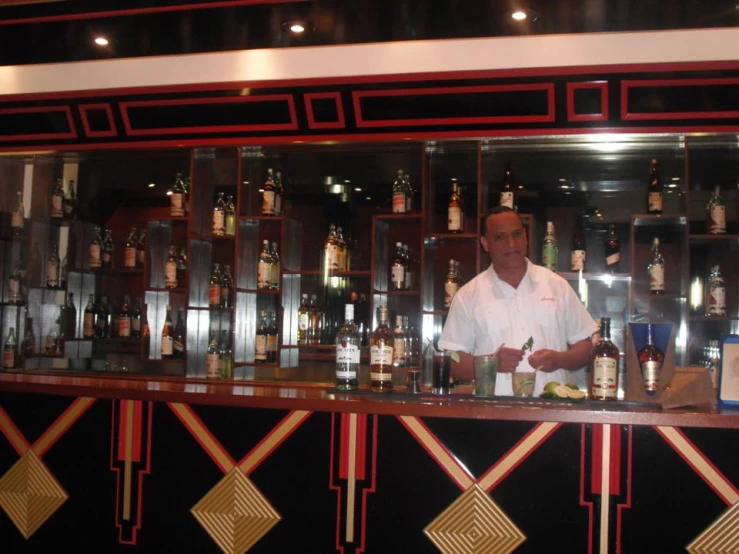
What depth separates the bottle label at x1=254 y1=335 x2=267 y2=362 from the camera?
458 centimetres

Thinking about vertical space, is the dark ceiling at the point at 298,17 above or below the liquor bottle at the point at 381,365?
above

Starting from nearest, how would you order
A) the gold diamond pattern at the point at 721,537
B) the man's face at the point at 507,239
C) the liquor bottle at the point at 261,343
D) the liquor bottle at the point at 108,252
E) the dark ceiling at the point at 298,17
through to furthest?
the gold diamond pattern at the point at 721,537, the man's face at the point at 507,239, the dark ceiling at the point at 298,17, the liquor bottle at the point at 261,343, the liquor bottle at the point at 108,252

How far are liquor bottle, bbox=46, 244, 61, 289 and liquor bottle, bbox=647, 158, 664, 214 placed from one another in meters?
Answer: 3.62

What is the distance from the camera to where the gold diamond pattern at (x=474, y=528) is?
213 centimetres

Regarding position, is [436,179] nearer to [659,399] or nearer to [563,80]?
[563,80]

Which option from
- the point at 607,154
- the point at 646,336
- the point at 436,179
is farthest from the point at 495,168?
the point at 646,336

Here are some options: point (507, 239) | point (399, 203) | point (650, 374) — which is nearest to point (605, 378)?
point (650, 374)

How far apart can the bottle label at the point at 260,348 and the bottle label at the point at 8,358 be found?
5.37ft

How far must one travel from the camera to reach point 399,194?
14.6 ft

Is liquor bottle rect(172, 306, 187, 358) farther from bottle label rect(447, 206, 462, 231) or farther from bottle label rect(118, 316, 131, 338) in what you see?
bottle label rect(447, 206, 462, 231)

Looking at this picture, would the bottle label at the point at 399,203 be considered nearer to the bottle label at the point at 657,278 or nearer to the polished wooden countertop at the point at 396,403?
the bottle label at the point at 657,278

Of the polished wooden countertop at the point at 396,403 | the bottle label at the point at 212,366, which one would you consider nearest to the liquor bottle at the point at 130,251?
the bottle label at the point at 212,366

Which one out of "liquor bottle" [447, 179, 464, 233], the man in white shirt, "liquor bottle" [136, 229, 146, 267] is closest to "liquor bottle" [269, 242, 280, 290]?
"liquor bottle" [136, 229, 146, 267]

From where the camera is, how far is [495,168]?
4.38 meters
